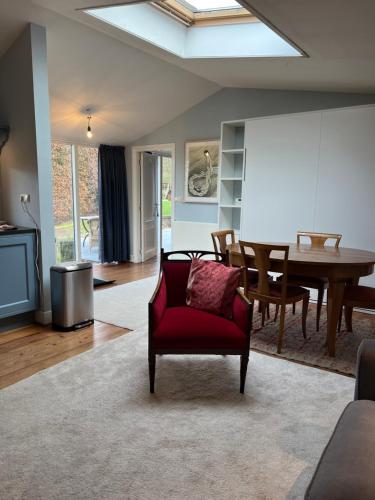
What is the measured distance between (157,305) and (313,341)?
1599mm

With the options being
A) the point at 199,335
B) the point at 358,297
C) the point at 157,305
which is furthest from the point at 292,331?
the point at 157,305

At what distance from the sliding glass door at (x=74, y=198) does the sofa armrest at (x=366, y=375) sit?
5.07m

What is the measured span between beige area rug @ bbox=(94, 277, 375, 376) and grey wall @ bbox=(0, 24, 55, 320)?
765 mm

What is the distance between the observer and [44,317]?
3574 millimetres

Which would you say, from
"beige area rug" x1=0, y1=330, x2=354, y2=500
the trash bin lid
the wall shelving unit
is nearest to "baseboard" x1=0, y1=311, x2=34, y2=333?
the trash bin lid

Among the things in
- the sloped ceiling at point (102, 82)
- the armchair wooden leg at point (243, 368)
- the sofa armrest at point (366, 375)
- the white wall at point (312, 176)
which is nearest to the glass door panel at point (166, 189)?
the sloped ceiling at point (102, 82)

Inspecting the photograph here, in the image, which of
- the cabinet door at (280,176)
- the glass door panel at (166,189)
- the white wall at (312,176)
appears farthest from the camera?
the glass door panel at (166,189)

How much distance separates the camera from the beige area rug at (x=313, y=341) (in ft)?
9.48

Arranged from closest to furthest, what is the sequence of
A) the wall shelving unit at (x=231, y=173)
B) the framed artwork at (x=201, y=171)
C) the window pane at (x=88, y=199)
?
the wall shelving unit at (x=231, y=173) < the framed artwork at (x=201, y=171) < the window pane at (x=88, y=199)

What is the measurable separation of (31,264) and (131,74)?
250 cm

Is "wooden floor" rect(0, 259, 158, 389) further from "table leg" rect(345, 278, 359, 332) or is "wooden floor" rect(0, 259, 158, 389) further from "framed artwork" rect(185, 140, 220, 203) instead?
"framed artwork" rect(185, 140, 220, 203)

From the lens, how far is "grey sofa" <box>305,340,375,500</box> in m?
1.06

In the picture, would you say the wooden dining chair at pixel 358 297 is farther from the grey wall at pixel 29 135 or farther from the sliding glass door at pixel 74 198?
the sliding glass door at pixel 74 198

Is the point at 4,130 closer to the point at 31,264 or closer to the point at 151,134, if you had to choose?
the point at 31,264
